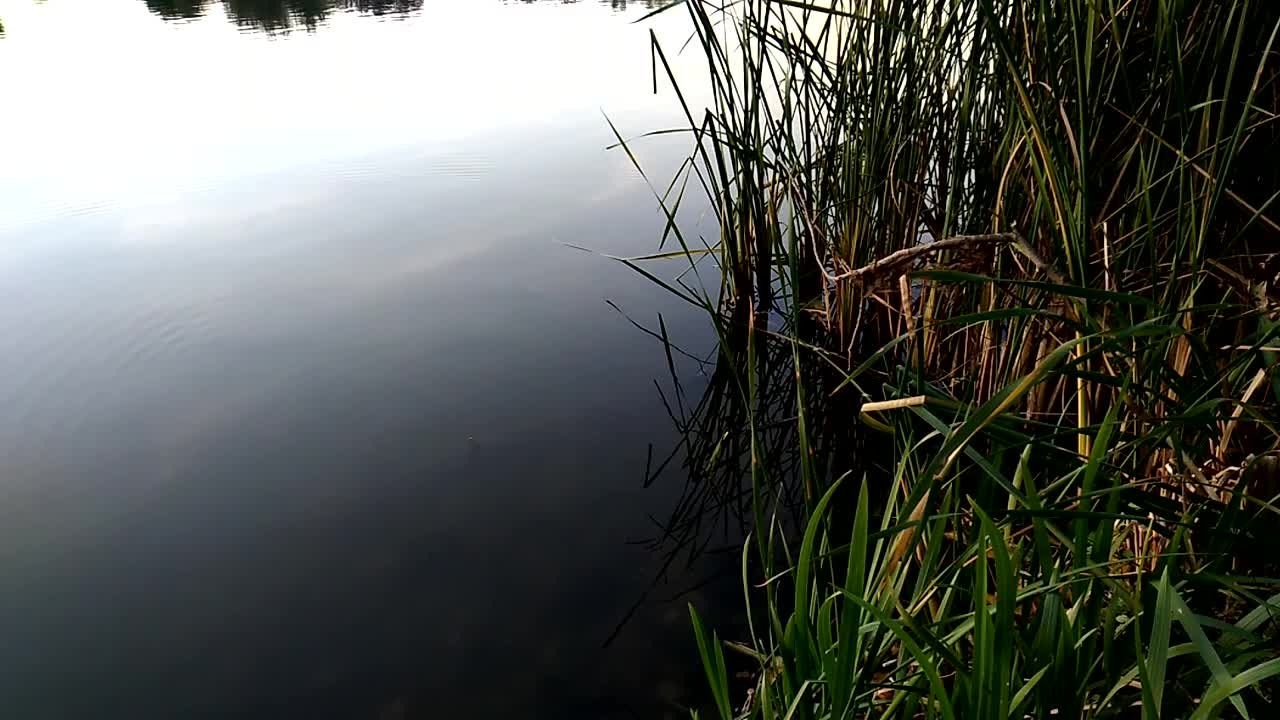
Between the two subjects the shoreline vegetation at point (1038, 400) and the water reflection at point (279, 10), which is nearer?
the shoreline vegetation at point (1038, 400)

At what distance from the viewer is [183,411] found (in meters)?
2.30

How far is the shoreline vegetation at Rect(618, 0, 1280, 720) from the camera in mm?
728

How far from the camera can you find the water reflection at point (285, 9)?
1024 centimetres

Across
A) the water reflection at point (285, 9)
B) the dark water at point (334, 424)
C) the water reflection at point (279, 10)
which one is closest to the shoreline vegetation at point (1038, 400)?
the dark water at point (334, 424)

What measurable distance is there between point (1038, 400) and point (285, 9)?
12518mm

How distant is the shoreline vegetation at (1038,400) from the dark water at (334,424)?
31 cm

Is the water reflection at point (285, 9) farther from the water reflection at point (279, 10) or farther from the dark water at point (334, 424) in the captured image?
the dark water at point (334, 424)

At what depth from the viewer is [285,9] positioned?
37.6 ft

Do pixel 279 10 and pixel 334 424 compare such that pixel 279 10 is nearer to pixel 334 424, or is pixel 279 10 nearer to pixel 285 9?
pixel 285 9

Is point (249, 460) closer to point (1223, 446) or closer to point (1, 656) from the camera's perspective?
point (1, 656)

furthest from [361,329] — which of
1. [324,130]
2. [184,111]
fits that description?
[184,111]

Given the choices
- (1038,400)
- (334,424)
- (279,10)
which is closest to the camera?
(1038,400)

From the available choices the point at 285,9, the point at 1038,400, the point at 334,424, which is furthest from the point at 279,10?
the point at 1038,400

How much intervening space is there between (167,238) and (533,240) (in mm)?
1712
